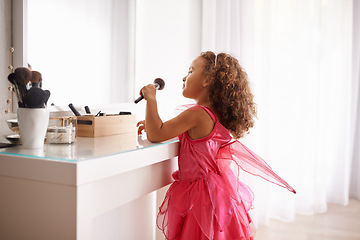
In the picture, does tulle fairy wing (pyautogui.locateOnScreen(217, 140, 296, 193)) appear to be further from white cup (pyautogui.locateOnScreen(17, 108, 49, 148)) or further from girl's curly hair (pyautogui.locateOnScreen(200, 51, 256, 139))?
white cup (pyautogui.locateOnScreen(17, 108, 49, 148))

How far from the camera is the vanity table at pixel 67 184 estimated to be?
2.66 ft

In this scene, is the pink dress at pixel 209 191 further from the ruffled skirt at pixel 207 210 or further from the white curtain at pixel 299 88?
the white curtain at pixel 299 88

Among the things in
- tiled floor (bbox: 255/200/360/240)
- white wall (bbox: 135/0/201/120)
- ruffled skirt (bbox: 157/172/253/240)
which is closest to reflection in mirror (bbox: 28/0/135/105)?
white wall (bbox: 135/0/201/120)

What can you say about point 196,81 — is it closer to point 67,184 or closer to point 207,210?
point 207,210

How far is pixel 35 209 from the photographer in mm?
875

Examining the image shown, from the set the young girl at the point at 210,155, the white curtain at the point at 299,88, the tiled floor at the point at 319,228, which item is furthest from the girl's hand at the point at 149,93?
the tiled floor at the point at 319,228

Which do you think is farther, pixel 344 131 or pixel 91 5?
pixel 344 131

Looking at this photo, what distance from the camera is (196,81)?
1.37m

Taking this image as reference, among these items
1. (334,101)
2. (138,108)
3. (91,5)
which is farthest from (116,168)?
(334,101)

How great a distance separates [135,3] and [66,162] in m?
1.41

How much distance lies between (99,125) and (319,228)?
170cm

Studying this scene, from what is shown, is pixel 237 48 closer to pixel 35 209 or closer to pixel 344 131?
pixel 344 131

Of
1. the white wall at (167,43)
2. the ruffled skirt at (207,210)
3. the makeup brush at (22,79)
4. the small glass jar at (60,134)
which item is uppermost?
the white wall at (167,43)

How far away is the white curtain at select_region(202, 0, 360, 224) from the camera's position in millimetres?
2309
